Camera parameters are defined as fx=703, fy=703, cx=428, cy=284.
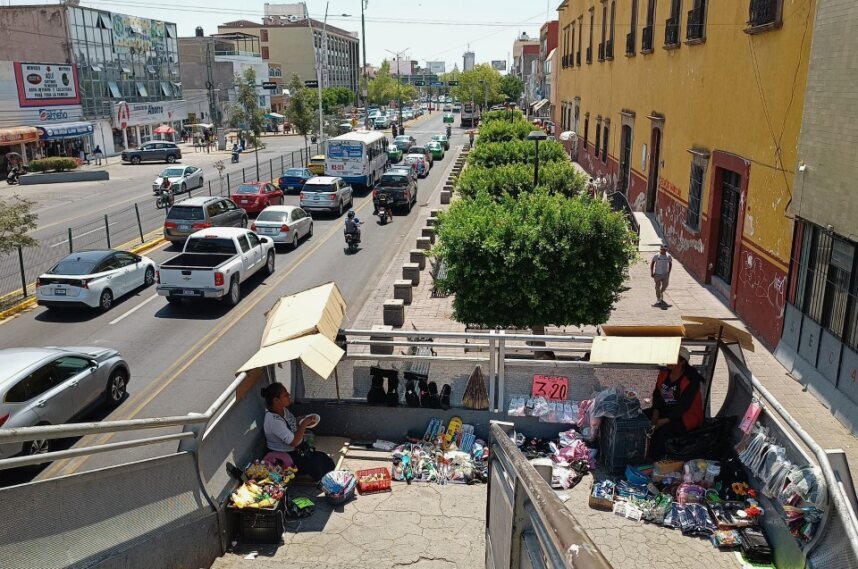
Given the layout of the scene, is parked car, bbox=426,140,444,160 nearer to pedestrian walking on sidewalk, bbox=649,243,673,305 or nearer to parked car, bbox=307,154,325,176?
parked car, bbox=307,154,325,176

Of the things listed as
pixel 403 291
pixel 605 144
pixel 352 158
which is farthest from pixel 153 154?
pixel 403 291

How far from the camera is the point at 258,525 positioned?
690 cm

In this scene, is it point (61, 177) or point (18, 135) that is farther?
point (18, 135)

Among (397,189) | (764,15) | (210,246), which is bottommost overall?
(397,189)

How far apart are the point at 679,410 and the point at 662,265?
9.55 meters

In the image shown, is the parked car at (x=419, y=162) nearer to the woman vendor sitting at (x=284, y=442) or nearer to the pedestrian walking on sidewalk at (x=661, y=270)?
the pedestrian walking on sidewalk at (x=661, y=270)

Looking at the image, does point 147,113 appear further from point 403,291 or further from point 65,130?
point 403,291

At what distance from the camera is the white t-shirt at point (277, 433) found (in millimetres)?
7926

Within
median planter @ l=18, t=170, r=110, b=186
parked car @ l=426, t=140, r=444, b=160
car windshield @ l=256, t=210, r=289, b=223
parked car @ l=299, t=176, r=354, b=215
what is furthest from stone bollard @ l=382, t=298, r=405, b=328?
parked car @ l=426, t=140, r=444, b=160

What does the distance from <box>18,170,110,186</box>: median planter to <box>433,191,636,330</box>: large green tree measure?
39.5 m

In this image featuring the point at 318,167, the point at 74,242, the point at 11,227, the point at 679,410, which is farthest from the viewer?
the point at 318,167

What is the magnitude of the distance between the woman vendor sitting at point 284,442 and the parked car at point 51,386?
11.1 feet

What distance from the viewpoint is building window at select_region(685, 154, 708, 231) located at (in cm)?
1908

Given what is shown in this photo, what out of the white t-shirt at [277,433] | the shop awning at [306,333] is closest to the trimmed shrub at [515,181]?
the shop awning at [306,333]
